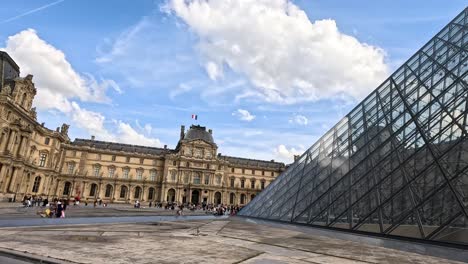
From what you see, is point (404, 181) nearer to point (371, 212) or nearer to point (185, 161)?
point (371, 212)

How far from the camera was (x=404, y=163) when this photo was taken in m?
13.0

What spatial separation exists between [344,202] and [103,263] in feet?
35.9

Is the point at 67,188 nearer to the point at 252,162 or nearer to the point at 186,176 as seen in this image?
the point at 186,176

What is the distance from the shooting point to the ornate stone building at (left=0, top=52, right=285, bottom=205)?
63156 mm

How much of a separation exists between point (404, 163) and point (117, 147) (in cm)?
7891

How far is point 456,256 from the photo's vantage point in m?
8.49

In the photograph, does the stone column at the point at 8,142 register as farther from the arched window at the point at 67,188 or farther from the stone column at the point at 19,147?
the arched window at the point at 67,188

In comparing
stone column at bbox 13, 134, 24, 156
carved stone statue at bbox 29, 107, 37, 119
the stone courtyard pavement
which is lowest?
the stone courtyard pavement

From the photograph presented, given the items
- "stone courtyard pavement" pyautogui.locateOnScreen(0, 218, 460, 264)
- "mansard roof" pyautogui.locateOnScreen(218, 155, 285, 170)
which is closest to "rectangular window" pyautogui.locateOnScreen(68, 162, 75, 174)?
"mansard roof" pyautogui.locateOnScreen(218, 155, 285, 170)

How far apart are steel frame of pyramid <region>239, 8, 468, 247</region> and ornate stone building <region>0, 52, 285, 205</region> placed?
5601 cm

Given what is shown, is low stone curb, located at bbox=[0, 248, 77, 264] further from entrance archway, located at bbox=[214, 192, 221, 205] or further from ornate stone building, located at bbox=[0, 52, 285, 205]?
entrance archway, located at bbox=[214, 192, 221, 205]

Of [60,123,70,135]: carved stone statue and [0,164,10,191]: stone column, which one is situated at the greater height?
[60,123,70,135]: carved stone statue

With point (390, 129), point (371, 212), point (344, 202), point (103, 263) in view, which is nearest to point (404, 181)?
point (371, 212)

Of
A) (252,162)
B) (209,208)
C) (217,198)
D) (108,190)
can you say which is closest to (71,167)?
(108,190)
